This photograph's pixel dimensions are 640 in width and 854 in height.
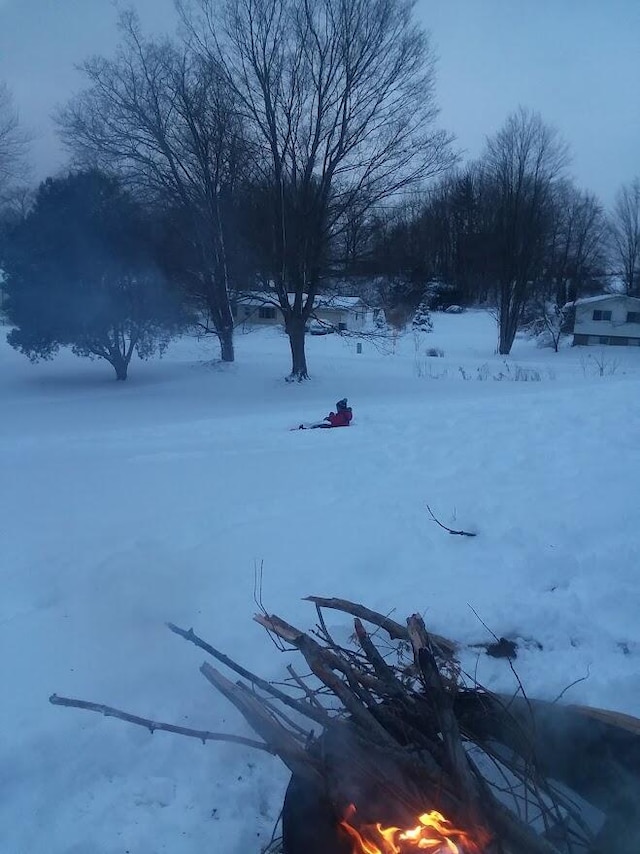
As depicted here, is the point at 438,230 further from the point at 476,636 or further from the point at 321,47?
the point at 476,636

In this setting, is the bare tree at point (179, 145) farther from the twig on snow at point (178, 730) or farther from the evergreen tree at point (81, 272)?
the twig on snow at point (178, 730)

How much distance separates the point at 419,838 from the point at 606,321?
3768 cm

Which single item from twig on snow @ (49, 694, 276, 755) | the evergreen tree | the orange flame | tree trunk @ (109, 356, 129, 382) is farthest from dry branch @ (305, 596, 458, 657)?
tree trunk @ (109, 356, 129, 382)

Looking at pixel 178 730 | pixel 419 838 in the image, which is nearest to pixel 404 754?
pixel 419 838

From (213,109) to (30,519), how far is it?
51.5 feet

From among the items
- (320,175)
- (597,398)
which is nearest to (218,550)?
(597,398)

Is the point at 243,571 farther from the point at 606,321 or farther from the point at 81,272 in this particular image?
the point at 606,321

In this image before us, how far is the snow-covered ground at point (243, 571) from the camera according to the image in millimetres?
2465

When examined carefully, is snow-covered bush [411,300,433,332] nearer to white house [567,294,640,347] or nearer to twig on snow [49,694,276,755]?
white house [567,294,640,347]

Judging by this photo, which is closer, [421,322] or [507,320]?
[507,320]

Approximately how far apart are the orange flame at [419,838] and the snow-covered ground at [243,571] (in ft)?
1.68

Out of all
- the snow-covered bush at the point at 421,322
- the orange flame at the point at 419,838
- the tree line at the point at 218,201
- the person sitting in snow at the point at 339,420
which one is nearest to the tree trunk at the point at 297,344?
the tree line at the point at 218,201

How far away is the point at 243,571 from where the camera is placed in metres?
4.14

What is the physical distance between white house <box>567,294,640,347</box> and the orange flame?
119 ft
